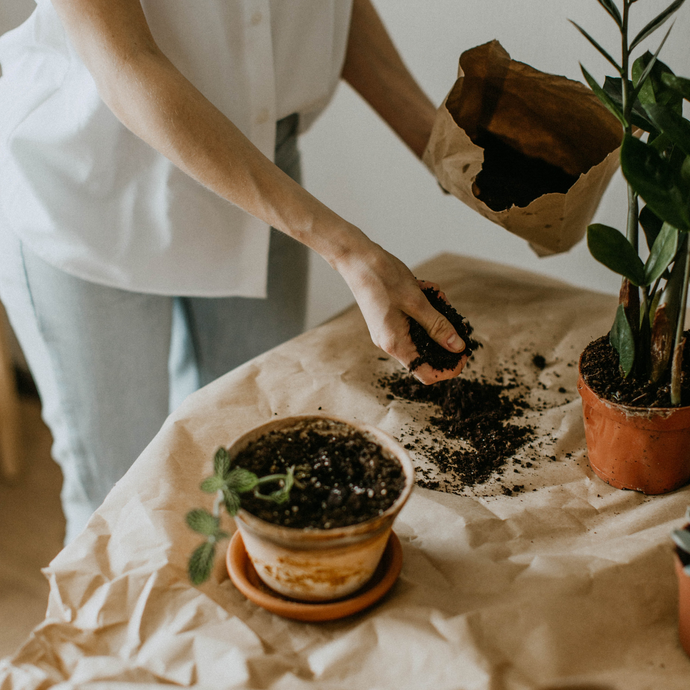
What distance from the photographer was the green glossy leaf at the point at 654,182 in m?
0.64

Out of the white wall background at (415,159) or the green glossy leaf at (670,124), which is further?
the white wall background at (415,159)

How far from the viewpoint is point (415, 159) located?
5.92 feet

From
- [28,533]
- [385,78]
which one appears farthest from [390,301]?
[28,533]

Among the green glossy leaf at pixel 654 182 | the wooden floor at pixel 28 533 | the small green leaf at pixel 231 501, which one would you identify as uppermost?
the green glossy leaf at pixel 654 182

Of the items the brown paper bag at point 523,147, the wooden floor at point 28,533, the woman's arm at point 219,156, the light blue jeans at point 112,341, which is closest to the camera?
the woman's arm at point 219,156

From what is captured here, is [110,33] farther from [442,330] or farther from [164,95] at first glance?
[442,330]

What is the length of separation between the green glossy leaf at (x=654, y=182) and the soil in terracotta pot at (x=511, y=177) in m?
0.35

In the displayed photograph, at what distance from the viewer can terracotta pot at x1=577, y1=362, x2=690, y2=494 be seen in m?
0.77

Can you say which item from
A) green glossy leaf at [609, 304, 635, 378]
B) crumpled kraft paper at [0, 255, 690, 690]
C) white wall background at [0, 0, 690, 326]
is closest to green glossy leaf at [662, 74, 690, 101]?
green glossy leaf at [609, 304, 635, 378]

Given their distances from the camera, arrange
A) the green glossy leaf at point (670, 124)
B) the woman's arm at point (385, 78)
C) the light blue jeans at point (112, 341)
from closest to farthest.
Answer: the green glossy leaf at point (670, 124)
the light blue jeans at point (112, 341)
the woman's arm at point (385, 78)

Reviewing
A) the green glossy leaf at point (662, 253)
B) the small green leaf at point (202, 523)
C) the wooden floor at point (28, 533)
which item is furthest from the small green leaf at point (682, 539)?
the wooden floor at point (28, 533)

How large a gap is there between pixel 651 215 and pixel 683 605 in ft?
1.59

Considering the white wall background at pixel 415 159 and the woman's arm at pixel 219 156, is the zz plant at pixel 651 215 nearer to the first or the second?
the woman's arm at pixel 219 156

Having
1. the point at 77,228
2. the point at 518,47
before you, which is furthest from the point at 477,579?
the point at 518,47
